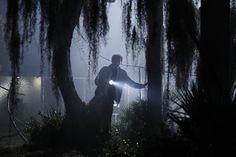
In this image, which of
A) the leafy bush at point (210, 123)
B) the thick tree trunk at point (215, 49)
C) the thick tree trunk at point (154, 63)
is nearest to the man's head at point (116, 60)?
the thick tree trunk at point (154, 63)

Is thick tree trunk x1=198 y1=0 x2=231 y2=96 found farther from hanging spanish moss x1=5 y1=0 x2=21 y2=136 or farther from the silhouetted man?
the silhouetted man

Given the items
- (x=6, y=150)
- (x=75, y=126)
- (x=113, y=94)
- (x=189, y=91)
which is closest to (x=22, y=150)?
(x=6, y=150)

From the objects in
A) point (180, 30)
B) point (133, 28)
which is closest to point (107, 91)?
point (133, 28)

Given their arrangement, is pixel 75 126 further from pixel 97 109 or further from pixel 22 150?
pixel 22 150

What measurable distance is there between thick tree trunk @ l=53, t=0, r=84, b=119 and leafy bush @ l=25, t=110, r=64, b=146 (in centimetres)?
41

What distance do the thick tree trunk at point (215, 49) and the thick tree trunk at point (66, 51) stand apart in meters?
2.30

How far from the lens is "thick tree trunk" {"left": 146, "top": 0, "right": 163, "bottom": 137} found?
5152 mm

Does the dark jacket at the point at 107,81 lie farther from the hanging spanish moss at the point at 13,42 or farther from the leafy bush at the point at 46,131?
the hanging spanish moss at the point at 13,42

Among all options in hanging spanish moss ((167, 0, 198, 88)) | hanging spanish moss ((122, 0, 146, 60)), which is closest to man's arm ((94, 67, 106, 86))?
hanging spanish moss ((122, 0, 146, 60))

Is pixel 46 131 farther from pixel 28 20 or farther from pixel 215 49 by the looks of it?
pixel 215 49

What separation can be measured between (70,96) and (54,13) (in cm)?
173

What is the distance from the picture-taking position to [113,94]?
7820 millimetres

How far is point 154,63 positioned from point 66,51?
157 cm

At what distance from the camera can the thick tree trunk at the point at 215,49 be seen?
4641 mm
